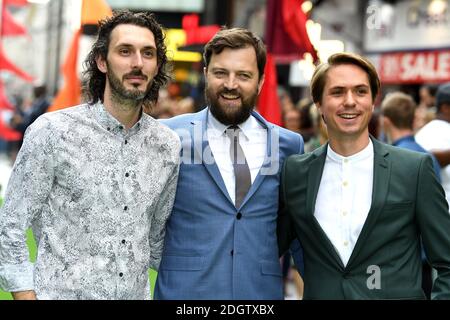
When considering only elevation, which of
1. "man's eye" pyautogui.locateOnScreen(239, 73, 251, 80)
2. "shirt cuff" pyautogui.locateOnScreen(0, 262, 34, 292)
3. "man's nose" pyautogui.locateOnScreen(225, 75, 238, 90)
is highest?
"man's eye" pyautogui.locateOnScreen(239, 73, 251, 80)

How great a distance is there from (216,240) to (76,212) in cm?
77

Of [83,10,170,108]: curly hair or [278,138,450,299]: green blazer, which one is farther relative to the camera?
[83,10,170,108]: curly hair

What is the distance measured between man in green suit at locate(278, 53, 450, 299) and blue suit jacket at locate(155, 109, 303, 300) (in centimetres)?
20

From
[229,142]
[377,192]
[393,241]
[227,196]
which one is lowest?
[393,241]

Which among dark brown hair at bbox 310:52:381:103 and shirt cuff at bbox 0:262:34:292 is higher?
dark brown hair at bbox 310:52:381:103

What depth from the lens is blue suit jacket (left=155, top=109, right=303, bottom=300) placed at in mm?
4016

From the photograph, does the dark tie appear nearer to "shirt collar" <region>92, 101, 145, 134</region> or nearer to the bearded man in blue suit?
the bearded man in blue suit

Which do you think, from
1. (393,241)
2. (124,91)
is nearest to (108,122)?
(124,91)

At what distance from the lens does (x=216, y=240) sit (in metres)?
4.02

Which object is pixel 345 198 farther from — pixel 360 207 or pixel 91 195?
pixel 91 195

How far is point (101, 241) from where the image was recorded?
355 cm

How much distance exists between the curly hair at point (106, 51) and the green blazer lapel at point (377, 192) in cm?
110

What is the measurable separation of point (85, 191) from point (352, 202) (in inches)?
47.3

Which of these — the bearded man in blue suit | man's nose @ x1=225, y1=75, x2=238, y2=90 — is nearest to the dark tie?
the bearded man in blue suit
